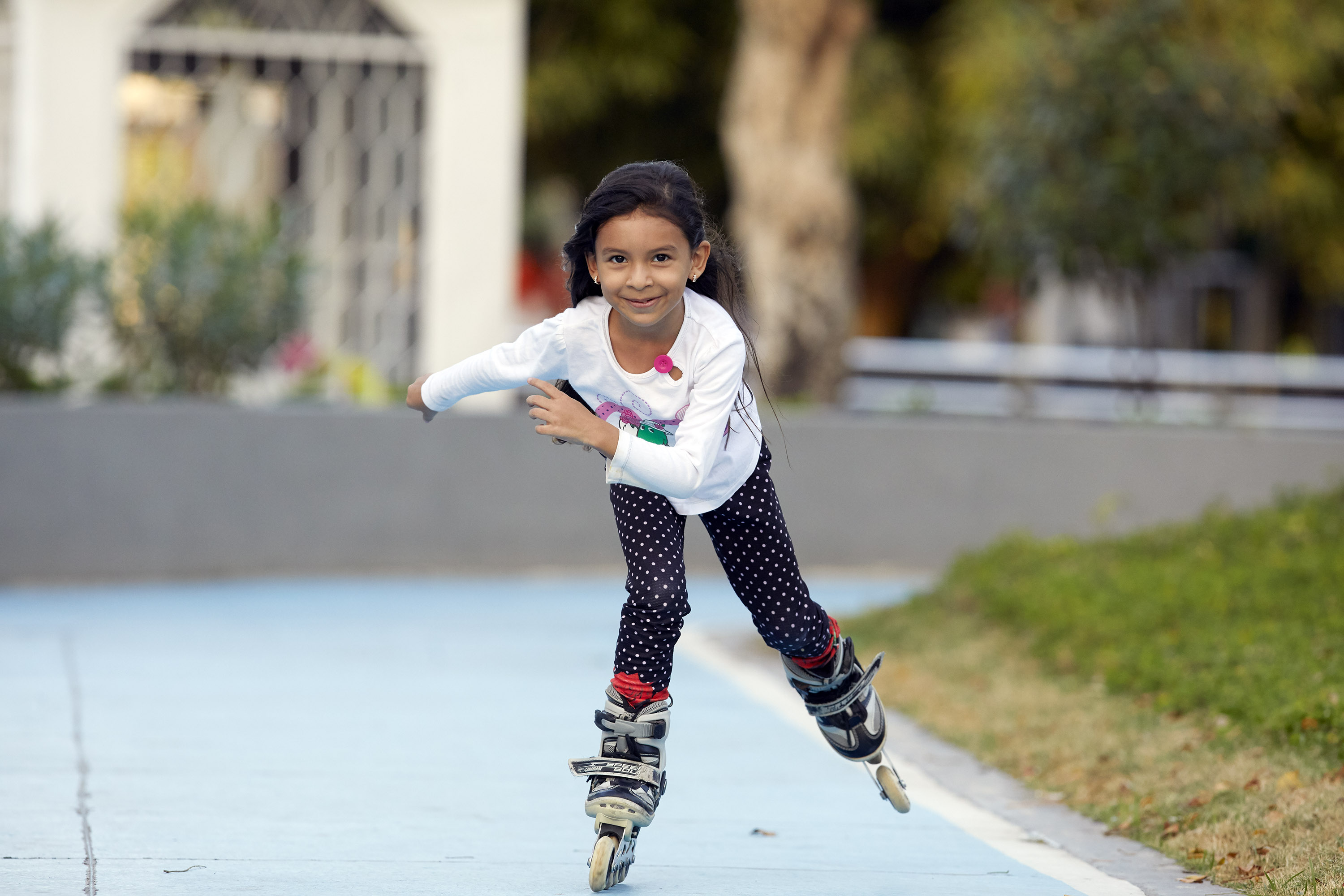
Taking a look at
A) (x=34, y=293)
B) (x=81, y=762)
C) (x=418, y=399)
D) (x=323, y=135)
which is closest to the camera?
(x=418, y=399)

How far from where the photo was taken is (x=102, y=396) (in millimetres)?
10242

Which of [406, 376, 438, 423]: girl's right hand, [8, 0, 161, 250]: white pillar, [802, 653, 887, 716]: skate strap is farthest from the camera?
[8, 0, 161, 250]: white pillar

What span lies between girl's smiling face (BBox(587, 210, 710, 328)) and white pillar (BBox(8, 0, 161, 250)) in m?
8.80

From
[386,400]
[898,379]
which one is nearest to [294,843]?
[386,400]

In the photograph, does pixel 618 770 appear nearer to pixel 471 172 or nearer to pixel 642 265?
pixel 642 265

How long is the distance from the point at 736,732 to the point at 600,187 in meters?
2.85

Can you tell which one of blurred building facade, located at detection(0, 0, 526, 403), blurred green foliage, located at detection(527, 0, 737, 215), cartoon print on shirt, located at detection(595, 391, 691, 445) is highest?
blurred green foliage, located at detection(527, 0, 737, 215)

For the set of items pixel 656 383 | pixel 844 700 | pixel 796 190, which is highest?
pixel 796 190

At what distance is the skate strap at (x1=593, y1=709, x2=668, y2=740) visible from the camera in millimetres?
3887

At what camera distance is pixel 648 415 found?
3.88 metres

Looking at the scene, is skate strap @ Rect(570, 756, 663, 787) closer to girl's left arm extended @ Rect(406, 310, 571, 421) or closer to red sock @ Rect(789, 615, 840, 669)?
red sock @ Rect(789, 615, 840, 669)

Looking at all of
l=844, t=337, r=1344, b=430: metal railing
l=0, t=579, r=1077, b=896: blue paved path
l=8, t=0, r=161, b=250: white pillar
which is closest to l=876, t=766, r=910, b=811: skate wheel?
l=0, t=579, r=1077, b=896: blue paved path

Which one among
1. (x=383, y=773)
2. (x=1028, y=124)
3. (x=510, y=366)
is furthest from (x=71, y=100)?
(x=510, y=366)

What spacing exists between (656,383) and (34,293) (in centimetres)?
708
